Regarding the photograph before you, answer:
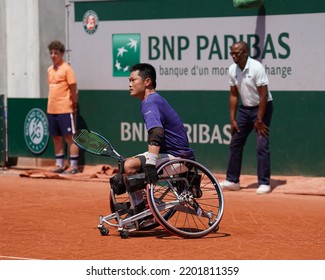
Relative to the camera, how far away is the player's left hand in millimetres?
8469

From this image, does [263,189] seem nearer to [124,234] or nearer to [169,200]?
[169,200]

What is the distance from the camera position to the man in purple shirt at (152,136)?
8.59 metres

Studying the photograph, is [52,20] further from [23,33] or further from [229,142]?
[229,142]

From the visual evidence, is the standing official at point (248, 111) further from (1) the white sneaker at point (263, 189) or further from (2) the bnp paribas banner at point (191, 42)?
(2) the bnp paribas banner at point (191, 42)

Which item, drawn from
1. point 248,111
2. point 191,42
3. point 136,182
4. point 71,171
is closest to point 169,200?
point 136,182

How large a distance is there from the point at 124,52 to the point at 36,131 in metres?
1.91

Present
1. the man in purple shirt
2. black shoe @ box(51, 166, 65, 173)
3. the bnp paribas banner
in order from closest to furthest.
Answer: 1. the man in purple shirt
2. the bnp paribas banner
3. black shoe @ box(51, 166, 65, 173)

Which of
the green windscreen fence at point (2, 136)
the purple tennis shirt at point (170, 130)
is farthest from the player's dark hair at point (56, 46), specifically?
the purple tennis shirt at point (170, 130)

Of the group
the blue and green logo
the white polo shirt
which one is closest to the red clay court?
the white polo shirt

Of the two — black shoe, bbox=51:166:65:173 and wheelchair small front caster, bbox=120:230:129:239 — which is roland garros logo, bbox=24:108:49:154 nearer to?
black shoe, bbox=51:166:65:173

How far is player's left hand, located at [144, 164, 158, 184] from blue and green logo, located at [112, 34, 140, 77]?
20.4 feet

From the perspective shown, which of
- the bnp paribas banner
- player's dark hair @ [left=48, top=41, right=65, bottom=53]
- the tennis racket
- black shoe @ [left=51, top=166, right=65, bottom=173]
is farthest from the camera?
black shoe @ [left=51, top=166, right=65, bottom=173]

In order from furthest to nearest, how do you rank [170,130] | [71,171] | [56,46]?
[71,171]
[56,46]
[170,130]

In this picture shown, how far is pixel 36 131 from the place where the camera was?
15.4 meters
